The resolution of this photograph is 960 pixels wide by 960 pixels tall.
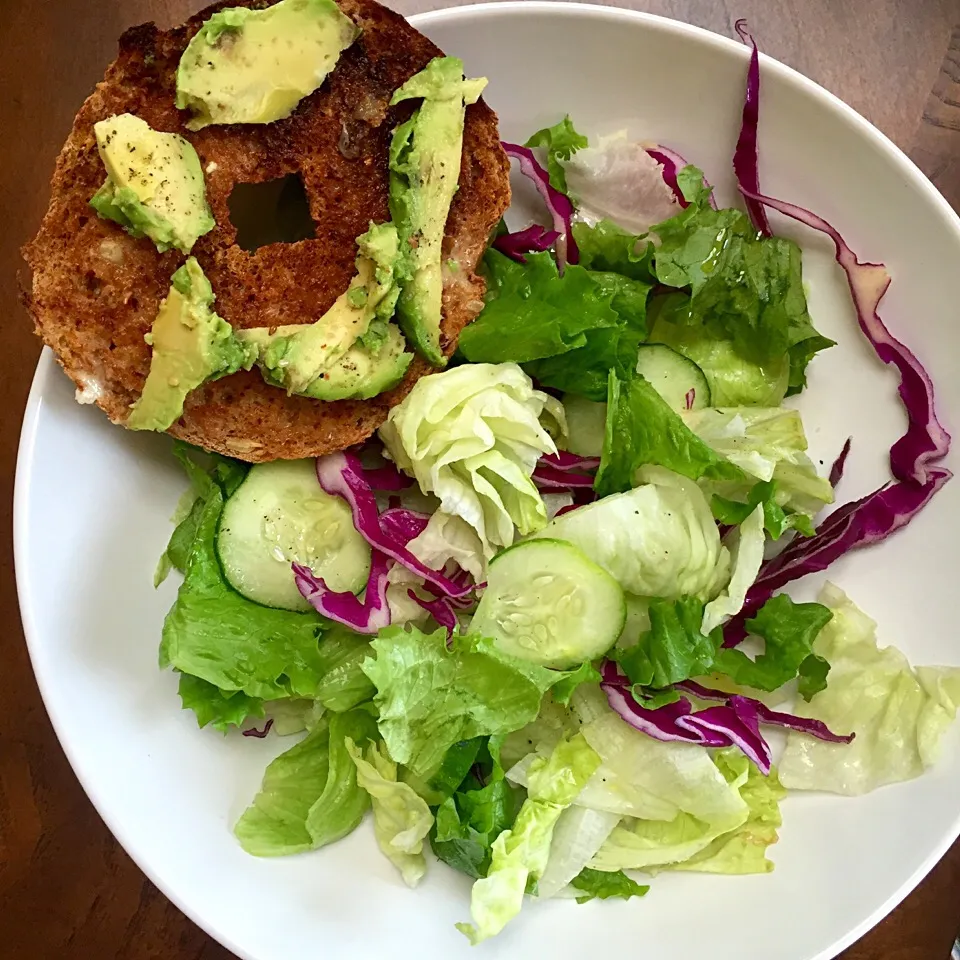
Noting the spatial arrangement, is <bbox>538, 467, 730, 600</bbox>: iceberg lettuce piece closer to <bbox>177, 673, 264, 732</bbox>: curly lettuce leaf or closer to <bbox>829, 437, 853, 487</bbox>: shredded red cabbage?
<bbox>829, 437, 853, 487</bbox>: shredded red cabbage

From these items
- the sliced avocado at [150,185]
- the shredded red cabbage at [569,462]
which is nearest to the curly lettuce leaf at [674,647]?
the shredded red cabbage at [569,462]

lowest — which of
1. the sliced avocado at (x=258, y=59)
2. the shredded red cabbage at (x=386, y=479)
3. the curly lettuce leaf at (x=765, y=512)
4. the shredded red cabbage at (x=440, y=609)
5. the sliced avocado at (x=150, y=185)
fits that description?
the shredded red cabbage at (x=440, y=609)

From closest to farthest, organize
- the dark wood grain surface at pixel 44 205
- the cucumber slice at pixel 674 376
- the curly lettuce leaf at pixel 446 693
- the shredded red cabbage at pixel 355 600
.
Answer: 1. the curly lettuce leaf at pixel 446 693
2. the shredded red cabbage at pixel 355 600
3. the cucumber slice at pixel 674 376
4. the dark wood grain surface at pixel 44 205

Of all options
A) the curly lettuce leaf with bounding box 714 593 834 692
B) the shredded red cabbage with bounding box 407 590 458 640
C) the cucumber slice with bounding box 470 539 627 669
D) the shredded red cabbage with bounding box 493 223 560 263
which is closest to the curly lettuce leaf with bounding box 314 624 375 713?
the shredded red cabbage with bounding box 407 590 458 640

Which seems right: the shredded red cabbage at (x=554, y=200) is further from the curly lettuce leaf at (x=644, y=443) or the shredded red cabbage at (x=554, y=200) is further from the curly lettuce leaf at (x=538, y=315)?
the curly lettuce leaf at (x=644, y=443)

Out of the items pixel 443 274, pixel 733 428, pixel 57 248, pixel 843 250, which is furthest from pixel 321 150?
pixel 843 250

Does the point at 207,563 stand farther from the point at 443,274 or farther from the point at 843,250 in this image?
the point at 843,250
